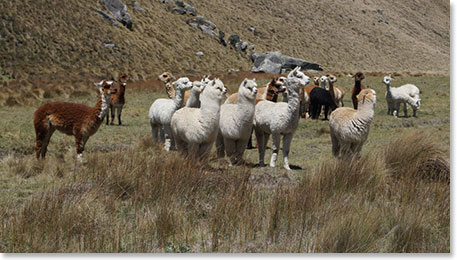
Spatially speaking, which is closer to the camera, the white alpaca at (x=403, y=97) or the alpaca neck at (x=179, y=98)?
the alpaca neck at (x=179, y=98)

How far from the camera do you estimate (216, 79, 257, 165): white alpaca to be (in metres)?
8.18

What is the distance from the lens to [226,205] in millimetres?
5297

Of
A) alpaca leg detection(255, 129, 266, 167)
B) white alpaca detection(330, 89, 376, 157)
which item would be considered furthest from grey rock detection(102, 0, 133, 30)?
white alpaca detection(330, 89, 376, 157)

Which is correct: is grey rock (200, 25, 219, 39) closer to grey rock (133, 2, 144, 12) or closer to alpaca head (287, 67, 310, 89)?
grey rock (133, 2, 144, 12)

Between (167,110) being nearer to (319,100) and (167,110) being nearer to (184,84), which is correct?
(184,84)

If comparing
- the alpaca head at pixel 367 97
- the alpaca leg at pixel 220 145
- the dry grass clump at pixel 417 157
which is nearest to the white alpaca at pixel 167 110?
the alpaca leg at pixel 220 145

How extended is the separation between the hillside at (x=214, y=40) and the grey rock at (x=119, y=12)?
2.58 feet

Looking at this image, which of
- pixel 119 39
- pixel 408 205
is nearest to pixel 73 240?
pixel 408 205

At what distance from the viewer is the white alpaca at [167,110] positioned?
31.5ft

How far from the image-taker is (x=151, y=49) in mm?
43281

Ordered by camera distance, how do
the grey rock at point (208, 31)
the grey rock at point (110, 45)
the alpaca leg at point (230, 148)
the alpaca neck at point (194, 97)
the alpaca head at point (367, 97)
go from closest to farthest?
the alpaca head at point (367, 97)
the alpaca leg at point (230, 148)
the alpaca neck at point (194, 97)
the grey rock at point (110, 45)
the grey rock at point (208, 31)

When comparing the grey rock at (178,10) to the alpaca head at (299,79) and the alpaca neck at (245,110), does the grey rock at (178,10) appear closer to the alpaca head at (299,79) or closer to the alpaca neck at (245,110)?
the alpaca head at (299,79)

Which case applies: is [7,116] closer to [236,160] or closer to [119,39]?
[236,160]

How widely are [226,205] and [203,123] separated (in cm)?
271
